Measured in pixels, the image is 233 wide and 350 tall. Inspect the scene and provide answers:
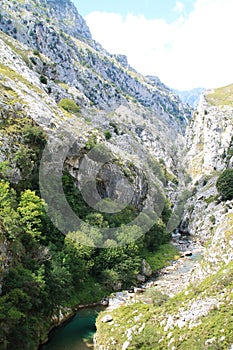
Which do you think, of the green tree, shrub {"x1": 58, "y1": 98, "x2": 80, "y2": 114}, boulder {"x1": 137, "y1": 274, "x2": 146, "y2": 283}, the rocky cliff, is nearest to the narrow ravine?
the rocky cliff

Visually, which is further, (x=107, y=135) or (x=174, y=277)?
(x=107, y=135)

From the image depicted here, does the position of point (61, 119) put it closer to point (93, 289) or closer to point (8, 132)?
point (8, 132)

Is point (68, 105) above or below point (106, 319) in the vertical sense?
above

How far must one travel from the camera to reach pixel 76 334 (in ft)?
112

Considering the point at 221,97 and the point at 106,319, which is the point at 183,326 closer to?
the point at 106,319

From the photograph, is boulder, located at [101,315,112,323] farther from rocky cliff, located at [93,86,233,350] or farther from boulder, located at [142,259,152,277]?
boulder, located at [142,259,152,277]

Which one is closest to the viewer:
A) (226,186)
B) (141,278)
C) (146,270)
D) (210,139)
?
(141,278)

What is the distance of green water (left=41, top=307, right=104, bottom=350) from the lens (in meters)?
31.6

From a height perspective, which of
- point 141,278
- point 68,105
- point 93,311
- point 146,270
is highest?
point 68,105

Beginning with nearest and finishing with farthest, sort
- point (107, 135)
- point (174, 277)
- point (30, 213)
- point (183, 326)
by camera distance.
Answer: point (183, 326)
point (30, 213)
point (174, 277)
point (107, 135)

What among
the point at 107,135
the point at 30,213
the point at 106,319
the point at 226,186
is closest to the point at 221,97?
the point at 226,186

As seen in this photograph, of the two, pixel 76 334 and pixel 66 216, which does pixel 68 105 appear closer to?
pixel 66 216

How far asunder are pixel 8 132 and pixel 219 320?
4037cm

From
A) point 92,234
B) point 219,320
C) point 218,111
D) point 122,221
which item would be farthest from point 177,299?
point 218,111
